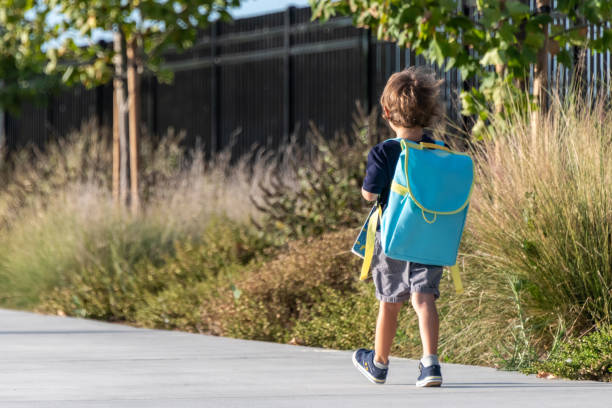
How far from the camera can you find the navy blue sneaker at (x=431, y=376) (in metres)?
5.19

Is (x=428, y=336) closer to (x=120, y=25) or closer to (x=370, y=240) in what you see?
(x=370, y=240)

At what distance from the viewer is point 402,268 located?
5293mm

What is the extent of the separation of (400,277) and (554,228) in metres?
1.40

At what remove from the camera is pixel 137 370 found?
5852mm

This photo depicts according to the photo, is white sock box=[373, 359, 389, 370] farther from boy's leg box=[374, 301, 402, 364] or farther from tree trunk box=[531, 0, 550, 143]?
tree trunk box=[531, 0, 550, 143]

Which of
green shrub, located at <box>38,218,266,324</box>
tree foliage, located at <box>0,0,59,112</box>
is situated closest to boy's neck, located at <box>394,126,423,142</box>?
green shrub, located at <box>38,218,266,324</box>

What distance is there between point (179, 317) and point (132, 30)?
4.71m

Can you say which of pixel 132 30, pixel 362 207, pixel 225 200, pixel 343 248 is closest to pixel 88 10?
pixel 132 30

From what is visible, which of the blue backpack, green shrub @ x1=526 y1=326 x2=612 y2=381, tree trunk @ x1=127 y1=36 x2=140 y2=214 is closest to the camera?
the blue backpack

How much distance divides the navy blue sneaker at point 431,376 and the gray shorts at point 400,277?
0.34 meters

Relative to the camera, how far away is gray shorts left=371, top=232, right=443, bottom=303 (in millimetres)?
5199

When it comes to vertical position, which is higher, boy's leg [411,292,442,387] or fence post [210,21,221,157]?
boy's leg [411,292,442,387]

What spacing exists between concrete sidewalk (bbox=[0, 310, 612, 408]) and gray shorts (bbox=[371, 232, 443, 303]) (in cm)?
46

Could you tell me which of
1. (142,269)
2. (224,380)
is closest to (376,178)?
(224,380)
